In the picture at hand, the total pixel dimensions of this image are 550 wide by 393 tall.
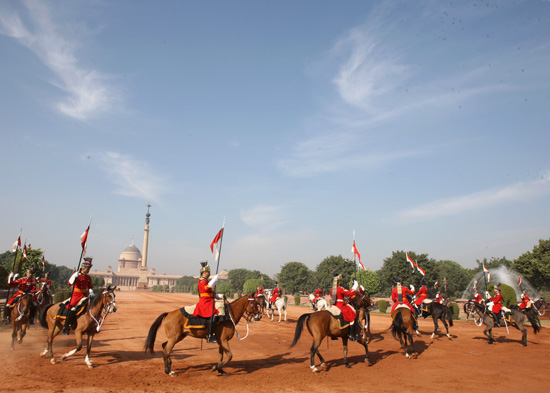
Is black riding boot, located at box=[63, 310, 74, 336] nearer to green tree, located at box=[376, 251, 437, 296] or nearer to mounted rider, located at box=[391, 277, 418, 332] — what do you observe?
mounted rider, located at box=[391, 277, 418, 332]

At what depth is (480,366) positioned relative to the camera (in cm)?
1195

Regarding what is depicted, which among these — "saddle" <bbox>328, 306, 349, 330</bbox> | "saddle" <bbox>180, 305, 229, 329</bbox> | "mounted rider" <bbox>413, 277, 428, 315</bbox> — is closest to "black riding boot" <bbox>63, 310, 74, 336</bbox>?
"saddle" <bbox>180, 305, 229, 329</bbox>

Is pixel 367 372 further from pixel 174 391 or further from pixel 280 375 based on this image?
pixel 174 391

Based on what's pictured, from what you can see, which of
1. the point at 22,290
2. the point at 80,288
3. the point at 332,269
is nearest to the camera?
the point at 80,288

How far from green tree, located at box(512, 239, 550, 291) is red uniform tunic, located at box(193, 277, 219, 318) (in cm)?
5574

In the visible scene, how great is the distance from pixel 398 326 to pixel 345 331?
11.1 ft

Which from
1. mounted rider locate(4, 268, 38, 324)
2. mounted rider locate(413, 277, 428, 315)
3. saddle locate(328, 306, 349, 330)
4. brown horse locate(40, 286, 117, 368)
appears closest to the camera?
brown horse locate(40, 286, 117, 368)

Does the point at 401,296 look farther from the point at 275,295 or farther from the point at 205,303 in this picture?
the point at 275,295

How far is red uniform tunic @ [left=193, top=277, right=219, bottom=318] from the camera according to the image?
10289mm

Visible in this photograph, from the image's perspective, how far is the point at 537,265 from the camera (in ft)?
165

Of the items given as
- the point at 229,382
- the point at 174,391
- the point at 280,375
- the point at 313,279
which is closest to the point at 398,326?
the point at 280,375

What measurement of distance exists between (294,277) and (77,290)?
8305 cm

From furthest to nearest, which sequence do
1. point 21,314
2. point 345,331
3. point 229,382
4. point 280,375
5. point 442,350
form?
point 442,350 < point 21,314 < point 345,331 < point 280,375 < point 229,382

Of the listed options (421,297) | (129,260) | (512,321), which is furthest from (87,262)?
(129,260)
